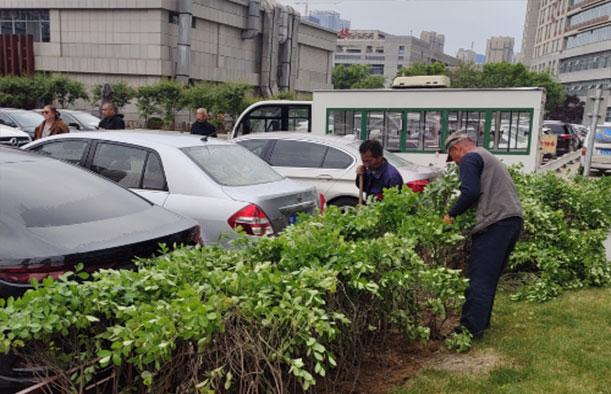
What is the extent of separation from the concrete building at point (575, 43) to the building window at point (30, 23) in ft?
203

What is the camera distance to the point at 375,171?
239 inches

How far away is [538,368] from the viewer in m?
3.95

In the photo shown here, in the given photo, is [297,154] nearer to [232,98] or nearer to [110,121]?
[110,121]

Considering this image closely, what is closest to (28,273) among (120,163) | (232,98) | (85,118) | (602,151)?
(120,163)

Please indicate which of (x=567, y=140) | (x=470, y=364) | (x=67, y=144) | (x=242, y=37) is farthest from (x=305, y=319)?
(x=242, y=37)

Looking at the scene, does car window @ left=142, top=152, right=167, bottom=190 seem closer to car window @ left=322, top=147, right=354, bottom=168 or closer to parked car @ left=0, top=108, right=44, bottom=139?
car window @ left=322, top=147, right=354, bottom=168

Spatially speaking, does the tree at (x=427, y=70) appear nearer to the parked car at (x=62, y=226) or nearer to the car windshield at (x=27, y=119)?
the car windshield at (x=27, y=119)

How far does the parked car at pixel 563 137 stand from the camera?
29406 mm

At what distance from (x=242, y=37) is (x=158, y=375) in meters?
53.8

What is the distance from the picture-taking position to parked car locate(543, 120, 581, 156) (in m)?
29.4

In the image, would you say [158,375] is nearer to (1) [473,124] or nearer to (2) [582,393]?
(2) [582,393]

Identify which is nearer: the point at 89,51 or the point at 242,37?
the point at 89,51

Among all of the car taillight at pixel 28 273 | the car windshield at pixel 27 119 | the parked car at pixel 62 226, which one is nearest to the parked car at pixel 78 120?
the car windshield at pixel 27 119

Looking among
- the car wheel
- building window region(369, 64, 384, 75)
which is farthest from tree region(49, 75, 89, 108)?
building window region(369, 64, 384, 75)
